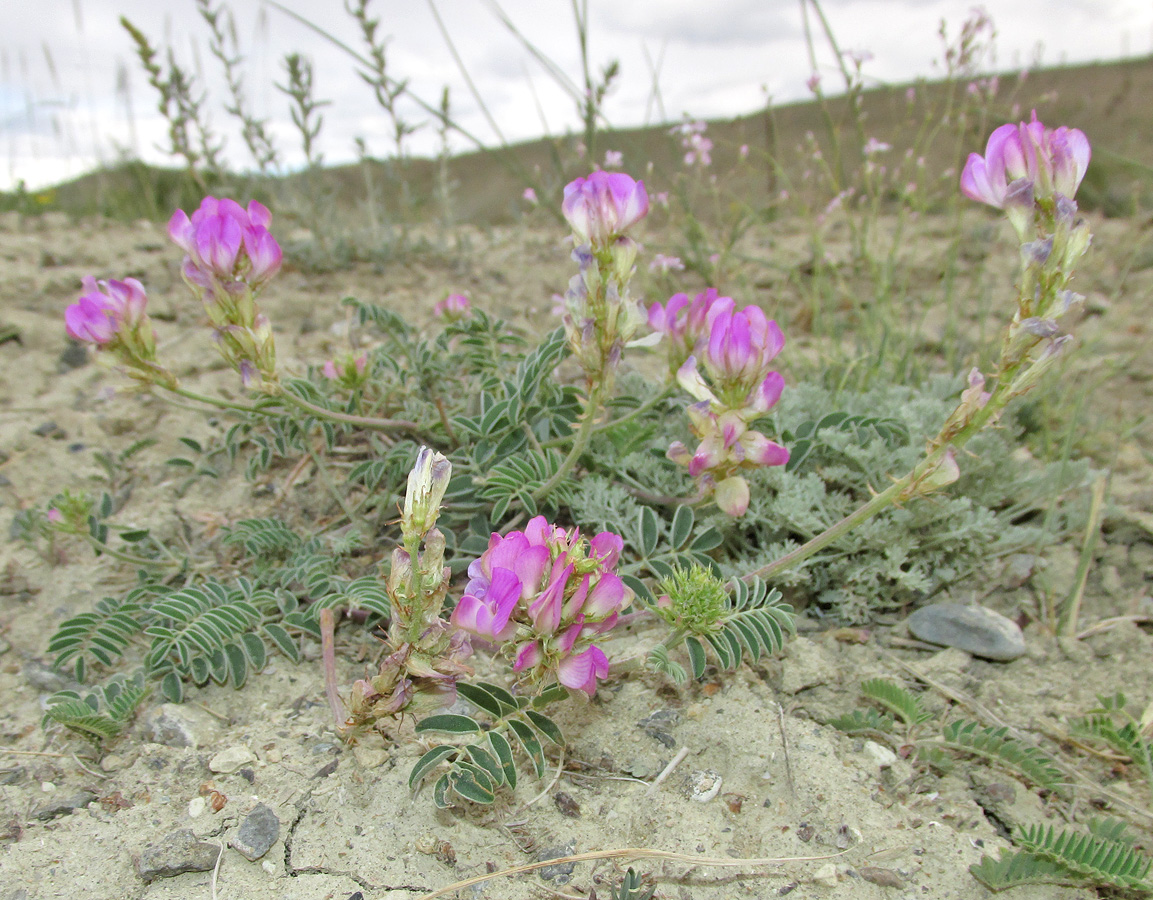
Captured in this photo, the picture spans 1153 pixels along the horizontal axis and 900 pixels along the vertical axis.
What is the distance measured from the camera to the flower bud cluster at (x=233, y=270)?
1629 millimetres

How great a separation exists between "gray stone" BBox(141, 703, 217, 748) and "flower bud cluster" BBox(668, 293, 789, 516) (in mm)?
1083

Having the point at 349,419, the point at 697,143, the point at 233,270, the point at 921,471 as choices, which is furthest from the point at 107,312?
the point at 697,143

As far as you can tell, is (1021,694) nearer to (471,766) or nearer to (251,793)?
(471,766)

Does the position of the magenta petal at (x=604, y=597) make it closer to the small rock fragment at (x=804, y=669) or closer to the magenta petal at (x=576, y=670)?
the magenta petal at (x=576, y=670)

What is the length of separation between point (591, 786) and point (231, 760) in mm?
674

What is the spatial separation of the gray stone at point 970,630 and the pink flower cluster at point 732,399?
615 mm

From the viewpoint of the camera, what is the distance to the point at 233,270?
5.44 ft

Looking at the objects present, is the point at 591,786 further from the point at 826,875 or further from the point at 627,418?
the point at 627,418

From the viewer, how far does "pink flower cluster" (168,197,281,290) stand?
5.32 ft

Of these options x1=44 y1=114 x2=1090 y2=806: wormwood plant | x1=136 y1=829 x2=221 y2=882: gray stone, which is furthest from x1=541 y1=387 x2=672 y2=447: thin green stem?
x1=136 y1=829 x2=221 y2=882: gray stone

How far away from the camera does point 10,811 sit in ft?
4.82

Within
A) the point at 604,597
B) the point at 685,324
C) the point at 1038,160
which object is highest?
the point at 1038,160

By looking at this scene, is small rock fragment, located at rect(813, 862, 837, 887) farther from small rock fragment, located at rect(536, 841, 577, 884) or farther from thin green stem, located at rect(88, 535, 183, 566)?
thin green stem, located at rect(88, 535, 183, 566)

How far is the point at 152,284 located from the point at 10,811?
2.79 m
